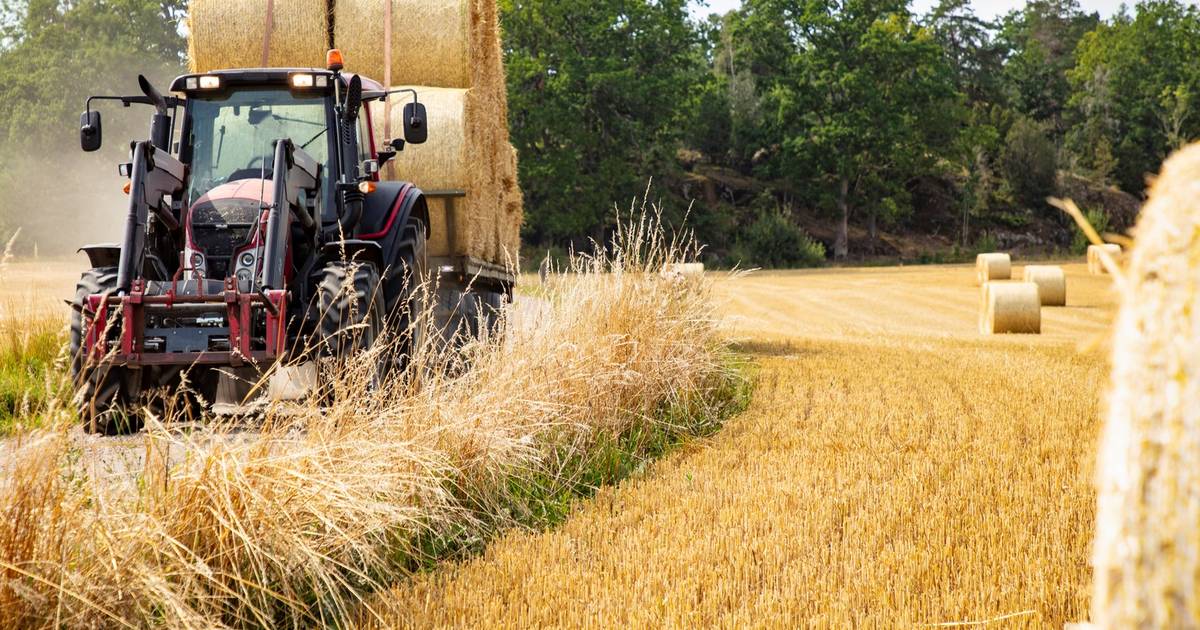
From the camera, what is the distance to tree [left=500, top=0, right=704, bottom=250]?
39.5m

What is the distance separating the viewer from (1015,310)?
15461 mm

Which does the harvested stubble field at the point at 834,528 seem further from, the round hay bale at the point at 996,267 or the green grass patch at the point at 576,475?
the round hay bale at the point at 996,267

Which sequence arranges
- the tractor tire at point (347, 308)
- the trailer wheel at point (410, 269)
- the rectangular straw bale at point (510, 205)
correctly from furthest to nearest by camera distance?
the rectangular straw bale at point (510, 205) < the trailer wheel at point (410, 269) < the tractor tire at point (347, 308)

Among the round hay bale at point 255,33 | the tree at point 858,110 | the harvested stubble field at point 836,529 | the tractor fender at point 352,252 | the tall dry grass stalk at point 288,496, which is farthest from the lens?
the tree at point 858,110

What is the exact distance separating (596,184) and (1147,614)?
126ft

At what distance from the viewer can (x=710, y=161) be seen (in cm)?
4775

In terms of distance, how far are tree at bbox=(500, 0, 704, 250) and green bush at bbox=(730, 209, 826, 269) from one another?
13.7 ft

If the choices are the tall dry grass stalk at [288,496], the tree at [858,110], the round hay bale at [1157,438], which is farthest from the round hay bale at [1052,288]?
the tree at [858,110]

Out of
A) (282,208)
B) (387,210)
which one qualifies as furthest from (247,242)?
(387,210)

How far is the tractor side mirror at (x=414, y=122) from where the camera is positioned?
814cm

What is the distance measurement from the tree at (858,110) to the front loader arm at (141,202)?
127ft

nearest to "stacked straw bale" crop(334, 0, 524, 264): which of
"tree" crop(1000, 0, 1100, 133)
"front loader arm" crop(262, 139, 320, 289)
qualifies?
"front loader arm" crop(262, 139, 320, 289)

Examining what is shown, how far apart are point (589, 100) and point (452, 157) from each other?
30331 millimetres

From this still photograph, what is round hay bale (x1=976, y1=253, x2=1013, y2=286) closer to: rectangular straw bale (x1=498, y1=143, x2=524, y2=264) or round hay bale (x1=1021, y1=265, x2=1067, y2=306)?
round hay bale (x1=1021, y1=265, x2=1067, y2=306)
